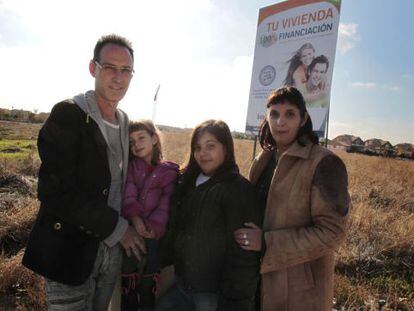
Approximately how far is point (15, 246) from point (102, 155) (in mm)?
3089

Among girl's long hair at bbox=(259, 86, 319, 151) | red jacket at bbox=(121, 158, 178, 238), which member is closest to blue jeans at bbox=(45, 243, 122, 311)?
red jacket at bbox=(121, 158, 178, 238)

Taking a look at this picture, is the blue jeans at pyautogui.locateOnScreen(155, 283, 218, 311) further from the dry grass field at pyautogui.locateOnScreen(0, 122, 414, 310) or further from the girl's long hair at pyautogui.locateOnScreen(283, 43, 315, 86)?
the girl's long hair at pyautogui.locateOnScreen(283, 43, 315, 86)

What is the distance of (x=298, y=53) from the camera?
231 inches

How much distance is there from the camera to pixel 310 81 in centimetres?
548

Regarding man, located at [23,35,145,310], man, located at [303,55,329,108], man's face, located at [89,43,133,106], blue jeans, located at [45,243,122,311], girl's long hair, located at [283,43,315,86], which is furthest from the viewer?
girl's long hair, located at [283,43,315,86]

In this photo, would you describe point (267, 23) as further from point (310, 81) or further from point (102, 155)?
point (102, 155)

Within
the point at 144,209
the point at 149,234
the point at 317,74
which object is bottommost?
the point at 149,234

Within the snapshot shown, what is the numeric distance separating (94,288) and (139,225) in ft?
1.49

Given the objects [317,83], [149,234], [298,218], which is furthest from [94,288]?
[317,83]

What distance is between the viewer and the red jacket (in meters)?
2.41

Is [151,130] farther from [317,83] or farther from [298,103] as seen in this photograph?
[317,83]

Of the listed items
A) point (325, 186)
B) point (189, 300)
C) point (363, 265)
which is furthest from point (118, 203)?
point (363, 265)

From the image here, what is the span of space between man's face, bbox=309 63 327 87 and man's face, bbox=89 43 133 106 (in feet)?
12.1

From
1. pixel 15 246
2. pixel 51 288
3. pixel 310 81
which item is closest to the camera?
pixel 51 288
